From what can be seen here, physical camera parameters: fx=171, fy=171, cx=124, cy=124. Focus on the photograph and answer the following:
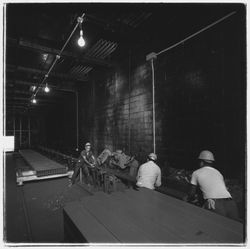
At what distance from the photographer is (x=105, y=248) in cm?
131

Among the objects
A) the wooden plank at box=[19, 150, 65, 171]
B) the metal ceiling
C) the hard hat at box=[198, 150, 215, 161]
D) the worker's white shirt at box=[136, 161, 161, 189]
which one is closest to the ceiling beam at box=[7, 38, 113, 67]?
the metal ceiling

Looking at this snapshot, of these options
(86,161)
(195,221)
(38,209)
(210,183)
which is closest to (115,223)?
(195,221)

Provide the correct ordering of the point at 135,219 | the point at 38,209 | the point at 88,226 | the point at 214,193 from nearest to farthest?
1. the point at 88,226
2. the point at 135,219
3. the point at 214,193
4. the point at 38,209

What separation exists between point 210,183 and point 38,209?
3807 millimetres

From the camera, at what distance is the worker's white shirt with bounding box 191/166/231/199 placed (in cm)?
230

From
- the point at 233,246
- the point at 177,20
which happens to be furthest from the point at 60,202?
the point at 177,20

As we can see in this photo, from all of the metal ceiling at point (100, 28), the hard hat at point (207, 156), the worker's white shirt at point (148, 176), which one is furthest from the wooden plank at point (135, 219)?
the metal ceiling at point (100, 28)

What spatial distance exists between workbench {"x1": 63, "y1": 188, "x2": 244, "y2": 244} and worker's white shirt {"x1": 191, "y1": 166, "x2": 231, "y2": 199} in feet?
1.92

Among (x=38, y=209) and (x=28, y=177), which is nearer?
(x=38, y=209)

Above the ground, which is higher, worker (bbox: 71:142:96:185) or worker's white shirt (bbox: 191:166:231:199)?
worker's white shirt (bbox: 191:166:231:199)

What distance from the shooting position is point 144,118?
564 cm

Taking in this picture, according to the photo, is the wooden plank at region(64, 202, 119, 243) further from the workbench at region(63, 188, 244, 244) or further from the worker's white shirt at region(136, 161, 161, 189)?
the worker's white shirt at region(136, 161, 161, 189)

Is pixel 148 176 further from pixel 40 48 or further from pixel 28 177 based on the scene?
pixel 40 48

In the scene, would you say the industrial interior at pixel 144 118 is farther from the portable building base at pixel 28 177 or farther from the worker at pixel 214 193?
the worker at pixel 214 193
